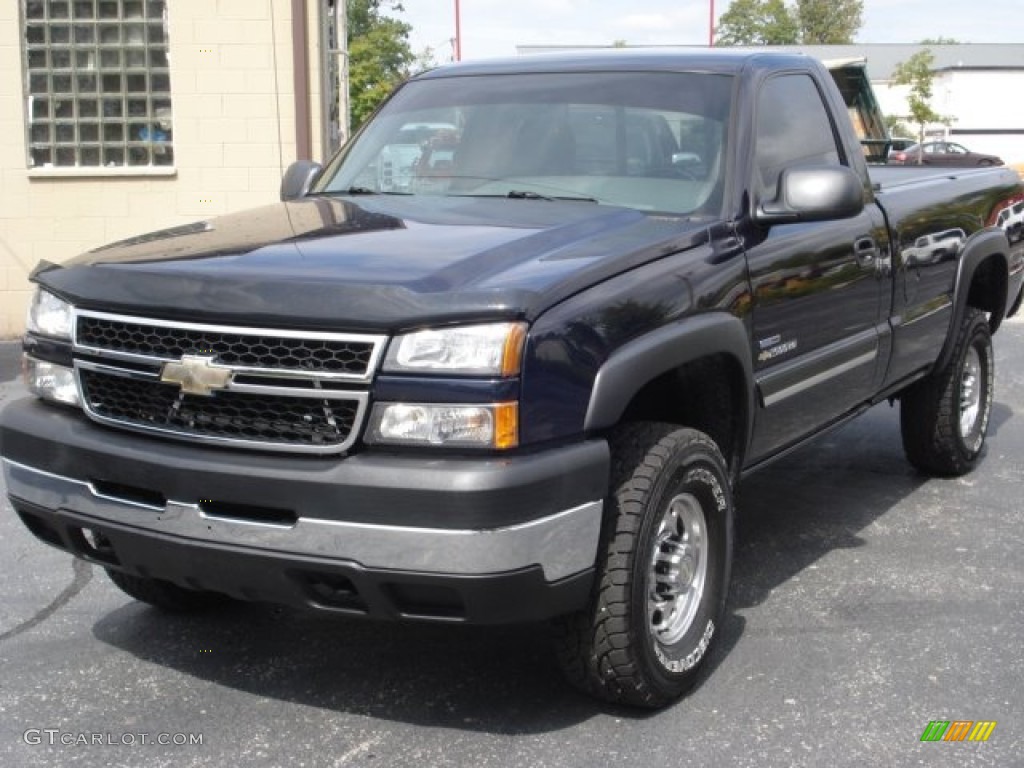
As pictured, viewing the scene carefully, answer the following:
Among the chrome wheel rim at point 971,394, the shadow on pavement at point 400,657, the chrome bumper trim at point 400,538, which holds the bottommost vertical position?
the shadow on pavement at point 400,657

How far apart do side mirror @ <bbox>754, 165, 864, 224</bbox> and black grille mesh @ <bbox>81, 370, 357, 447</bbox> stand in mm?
1743

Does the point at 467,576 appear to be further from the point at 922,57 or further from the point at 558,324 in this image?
the point at 922,57

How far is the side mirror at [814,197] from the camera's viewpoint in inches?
164

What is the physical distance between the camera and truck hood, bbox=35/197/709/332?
314cm

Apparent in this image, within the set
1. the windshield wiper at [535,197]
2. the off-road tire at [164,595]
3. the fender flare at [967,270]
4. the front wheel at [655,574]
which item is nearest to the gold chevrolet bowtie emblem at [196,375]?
the front wheel at [655,574]

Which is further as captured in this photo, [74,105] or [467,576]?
[74,105]

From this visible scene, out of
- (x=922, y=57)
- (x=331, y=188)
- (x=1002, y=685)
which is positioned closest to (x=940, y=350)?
(x=1002, y=685)

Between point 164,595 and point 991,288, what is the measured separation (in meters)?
4.52

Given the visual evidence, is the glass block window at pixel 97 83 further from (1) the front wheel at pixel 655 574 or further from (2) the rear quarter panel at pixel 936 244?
(1) the front wheel at pixel 655 574

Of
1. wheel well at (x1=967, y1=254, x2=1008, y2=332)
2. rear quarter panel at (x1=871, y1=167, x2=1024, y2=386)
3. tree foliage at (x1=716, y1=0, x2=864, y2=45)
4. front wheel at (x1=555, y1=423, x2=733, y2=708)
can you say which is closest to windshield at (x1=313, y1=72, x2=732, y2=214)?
front wheel at (x1=555, y1=423, x2=733, y2=708)

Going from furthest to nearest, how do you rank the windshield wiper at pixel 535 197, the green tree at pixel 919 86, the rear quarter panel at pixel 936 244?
the green tree at pixel 919 86, the rear quarter panel at pixel 936 244, the windshield wiper at pixel 535 197

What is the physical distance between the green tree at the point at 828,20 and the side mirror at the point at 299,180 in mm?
91529

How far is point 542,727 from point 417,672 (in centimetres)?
55

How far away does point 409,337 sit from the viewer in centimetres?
311
